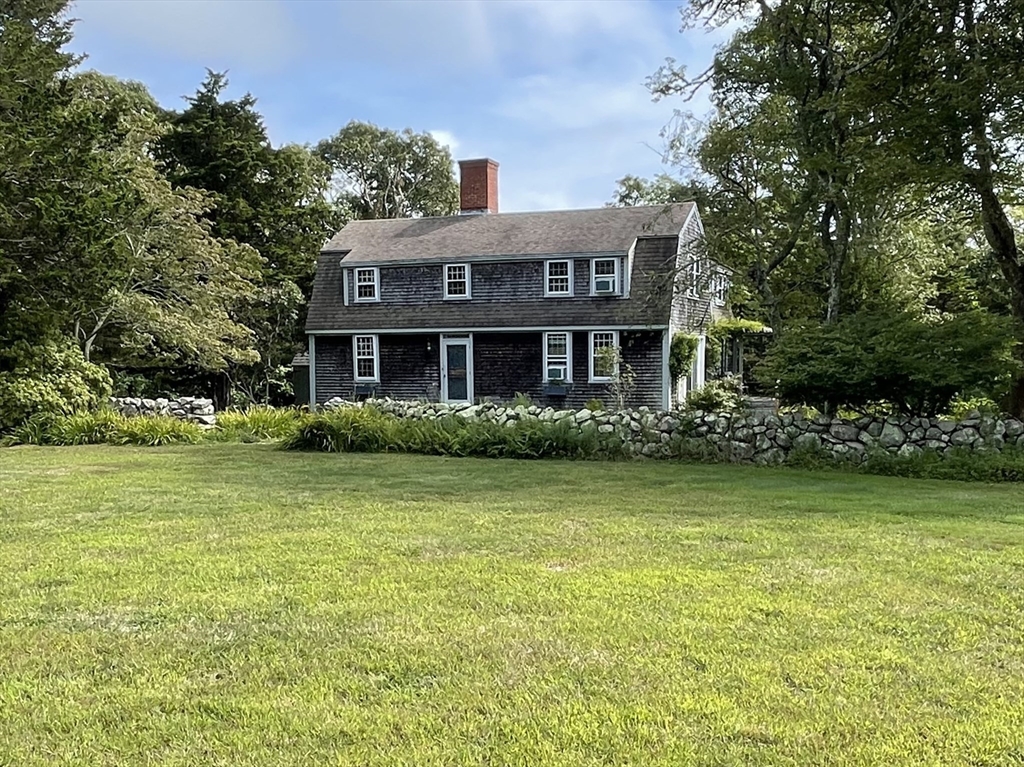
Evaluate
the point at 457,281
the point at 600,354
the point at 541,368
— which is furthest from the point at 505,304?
the point at 600,354

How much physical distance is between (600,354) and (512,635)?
16.8m

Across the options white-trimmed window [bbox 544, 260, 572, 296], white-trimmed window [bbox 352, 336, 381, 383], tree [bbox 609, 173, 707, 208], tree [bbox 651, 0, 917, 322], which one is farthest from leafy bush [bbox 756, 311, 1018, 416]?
tree [bbox 609, 173, 707, 208]

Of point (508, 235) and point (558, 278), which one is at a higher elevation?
point (508, 235)

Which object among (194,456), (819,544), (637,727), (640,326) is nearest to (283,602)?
(637,727)

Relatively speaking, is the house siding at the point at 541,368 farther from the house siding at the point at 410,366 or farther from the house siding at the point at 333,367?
the house siding at the point at 333,367

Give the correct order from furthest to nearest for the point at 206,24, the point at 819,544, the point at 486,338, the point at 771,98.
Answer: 1. the point at 486,338
2. the point at 771,98
3. the point at 206,24
4. the point at 819,544

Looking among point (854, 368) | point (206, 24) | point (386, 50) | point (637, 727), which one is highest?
point (386, 50)

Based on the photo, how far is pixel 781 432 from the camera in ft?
37.3

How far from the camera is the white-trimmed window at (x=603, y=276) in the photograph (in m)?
20.9

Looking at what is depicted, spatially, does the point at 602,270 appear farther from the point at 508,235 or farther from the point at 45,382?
the point at 45,382

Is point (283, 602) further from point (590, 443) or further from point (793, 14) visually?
point (793, 14)

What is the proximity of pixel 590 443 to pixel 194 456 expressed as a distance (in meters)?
6.07

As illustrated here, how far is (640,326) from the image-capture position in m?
20.1

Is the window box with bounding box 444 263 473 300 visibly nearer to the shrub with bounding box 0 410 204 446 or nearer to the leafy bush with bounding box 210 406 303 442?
the leafy bush with bounding box 210 406 303 442
